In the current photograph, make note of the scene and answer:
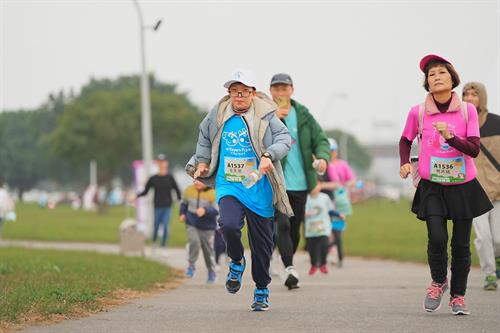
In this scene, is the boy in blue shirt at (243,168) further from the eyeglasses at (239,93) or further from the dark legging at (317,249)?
the dark legging at (317,249)

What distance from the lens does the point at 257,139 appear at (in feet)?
30.2

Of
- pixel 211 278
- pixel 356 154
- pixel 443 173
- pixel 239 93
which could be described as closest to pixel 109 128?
pixel 211 278

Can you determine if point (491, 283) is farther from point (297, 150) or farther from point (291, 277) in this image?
point (297, 150)

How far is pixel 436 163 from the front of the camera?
8781mm

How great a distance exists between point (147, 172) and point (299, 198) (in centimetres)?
1800

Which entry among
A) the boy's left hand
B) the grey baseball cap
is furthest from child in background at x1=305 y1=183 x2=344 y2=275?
the grey baseball cap

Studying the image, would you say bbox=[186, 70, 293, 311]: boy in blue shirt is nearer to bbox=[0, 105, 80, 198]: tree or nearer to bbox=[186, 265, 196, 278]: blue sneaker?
bbox=[186, 265, 196, 278]: blue sneaker

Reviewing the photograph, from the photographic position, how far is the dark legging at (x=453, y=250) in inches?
344

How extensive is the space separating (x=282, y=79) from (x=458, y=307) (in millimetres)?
3787

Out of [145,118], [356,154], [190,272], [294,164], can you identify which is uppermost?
[356,154]

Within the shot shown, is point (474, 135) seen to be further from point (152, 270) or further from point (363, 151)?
point (363, 151)

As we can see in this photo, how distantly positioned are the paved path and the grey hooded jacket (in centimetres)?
101

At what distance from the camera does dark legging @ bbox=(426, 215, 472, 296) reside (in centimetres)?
874

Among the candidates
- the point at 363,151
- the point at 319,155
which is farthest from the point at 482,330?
the point at 363,151
